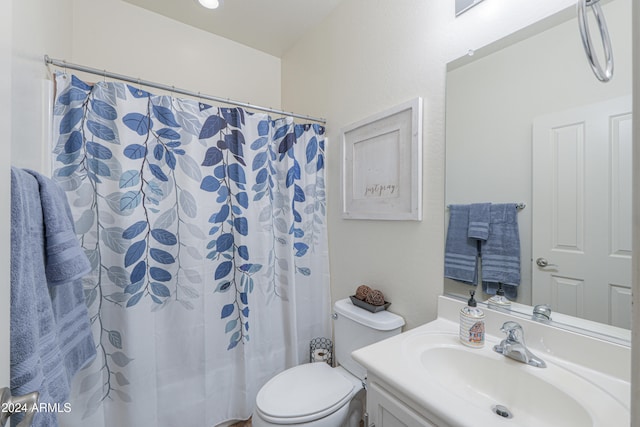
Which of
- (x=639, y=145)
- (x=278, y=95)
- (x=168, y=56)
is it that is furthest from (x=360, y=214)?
(x=168, y=56)

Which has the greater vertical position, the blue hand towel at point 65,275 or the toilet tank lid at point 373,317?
the blue hand towel at point 65,275

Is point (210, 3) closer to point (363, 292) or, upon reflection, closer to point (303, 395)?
point (363, 292)

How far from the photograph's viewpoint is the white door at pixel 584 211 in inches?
29.2

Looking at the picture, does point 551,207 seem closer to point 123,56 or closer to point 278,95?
point 278,95

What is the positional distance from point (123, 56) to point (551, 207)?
237cm

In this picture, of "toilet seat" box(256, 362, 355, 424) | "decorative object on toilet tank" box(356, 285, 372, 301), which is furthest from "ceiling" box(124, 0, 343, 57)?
"toilet seat" box(256, 362, 355, 424)

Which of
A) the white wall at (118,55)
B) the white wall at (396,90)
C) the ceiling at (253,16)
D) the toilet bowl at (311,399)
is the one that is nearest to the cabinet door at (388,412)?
the toilet bowl at (311,399)

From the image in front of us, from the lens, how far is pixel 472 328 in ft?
3.02

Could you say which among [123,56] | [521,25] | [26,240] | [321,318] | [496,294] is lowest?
[321,318]

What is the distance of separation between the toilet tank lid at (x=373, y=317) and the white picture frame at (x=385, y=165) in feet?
1.56

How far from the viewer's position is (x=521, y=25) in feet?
3.02

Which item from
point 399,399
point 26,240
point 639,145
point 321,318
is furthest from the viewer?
point 321,318

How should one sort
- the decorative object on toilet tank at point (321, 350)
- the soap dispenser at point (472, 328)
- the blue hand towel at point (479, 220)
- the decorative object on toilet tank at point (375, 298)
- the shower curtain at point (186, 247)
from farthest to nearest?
1. the decorative object on toilet tank at point (321, 350)
2. the decorative object on toilet tank at point (375, 298)
3. the shower curtain at point (186, 247)
4. the blue hand towel at point (479, 220)
5. the soap dispenser at point (472, 328)

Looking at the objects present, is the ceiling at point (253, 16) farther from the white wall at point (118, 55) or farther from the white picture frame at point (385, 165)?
the white picture frame at point (385, 165)
